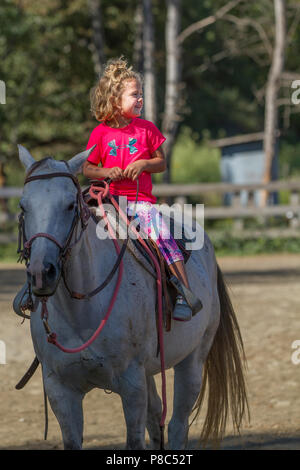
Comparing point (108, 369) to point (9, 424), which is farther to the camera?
point (9, 424)

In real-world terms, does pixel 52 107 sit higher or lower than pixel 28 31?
lower

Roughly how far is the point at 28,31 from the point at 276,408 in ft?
56.5

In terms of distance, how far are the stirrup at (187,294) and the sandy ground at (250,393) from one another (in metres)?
0.95

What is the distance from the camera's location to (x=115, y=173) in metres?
3.69

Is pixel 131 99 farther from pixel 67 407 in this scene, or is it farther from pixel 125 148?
Answer: pixel 67 407

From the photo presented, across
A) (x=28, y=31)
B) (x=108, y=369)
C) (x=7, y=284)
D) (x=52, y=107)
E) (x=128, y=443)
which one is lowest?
(x=7, y=284)

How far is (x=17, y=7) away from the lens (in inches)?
829

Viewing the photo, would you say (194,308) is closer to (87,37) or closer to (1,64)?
(1,64)

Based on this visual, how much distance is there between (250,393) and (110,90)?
3.24 metres
